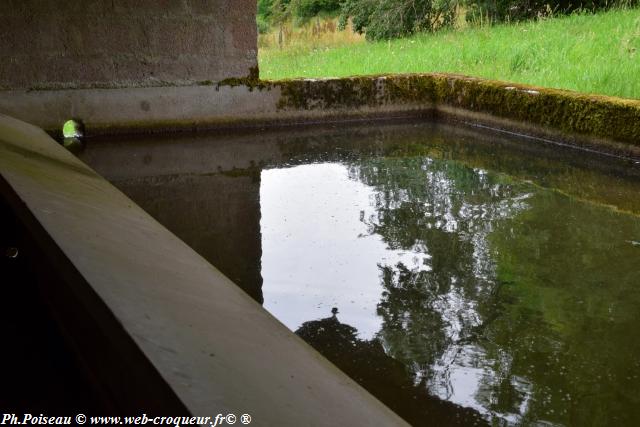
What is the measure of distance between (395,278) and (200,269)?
95 cm

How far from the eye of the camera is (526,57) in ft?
27.9

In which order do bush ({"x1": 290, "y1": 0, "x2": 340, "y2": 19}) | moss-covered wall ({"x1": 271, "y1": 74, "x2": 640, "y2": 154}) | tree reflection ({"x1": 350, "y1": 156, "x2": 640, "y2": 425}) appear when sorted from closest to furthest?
tree reflection ({"x1": 350, "y1": 156, "x2": 640, "y2": 425})
moss-covered wall ({"x1": 271, "y1": 74, "x2": 640, "y2": 154})
bush ({"x1": 290, "y1": 0, "x2": 340, "y2": 19})

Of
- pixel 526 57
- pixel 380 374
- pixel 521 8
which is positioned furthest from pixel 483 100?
pixel 521 8

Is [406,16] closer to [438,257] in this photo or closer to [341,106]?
[341,106]

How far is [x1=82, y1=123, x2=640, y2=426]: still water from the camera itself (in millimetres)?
2457

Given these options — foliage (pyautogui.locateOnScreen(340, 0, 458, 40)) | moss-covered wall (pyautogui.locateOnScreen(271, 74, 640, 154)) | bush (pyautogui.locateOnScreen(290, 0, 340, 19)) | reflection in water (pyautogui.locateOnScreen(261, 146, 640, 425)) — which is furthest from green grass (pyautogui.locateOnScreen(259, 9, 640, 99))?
bush (pyautogui.locateOnScreen(290, 0, 340, 19))

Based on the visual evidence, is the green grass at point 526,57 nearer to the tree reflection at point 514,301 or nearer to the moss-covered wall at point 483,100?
the moss-covered wall at point 483,100

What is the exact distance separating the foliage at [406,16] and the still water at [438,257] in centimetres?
824

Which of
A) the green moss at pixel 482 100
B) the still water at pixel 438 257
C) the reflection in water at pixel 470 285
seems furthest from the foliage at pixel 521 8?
the reflection in water at pixel 470 285

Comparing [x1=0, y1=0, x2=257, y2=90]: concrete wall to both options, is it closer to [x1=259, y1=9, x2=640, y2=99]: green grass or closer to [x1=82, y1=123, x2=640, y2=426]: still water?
[x1=82, y1=123, x2=640, y2=426]: still water

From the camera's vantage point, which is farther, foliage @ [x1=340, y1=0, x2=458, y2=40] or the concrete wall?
foliage @ [x1=340, y1=0, x2=458, y2=40]

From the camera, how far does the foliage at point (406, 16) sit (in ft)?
46.4

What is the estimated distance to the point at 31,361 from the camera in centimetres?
235

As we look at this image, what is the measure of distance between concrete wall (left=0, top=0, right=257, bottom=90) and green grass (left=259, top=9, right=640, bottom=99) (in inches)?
66.8
